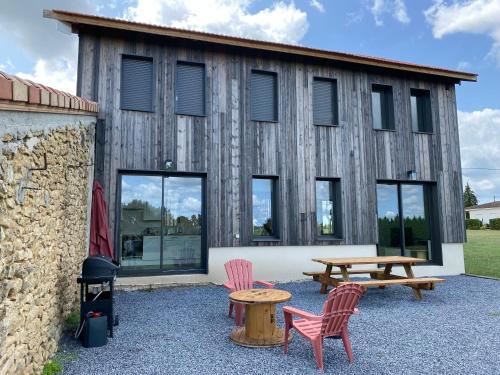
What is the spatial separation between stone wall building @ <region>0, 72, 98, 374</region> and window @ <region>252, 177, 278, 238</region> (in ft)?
14.7

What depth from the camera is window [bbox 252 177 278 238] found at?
8906 millimetres

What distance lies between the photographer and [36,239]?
340 centimetres

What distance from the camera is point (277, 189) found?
906 cm

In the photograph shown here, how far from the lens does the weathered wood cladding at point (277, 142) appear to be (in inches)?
320

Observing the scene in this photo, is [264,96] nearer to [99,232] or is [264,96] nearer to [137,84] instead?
[137,84]

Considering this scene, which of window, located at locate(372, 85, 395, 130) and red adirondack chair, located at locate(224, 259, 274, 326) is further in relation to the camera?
Result: window, located at locate(372, 85, 395, 130)

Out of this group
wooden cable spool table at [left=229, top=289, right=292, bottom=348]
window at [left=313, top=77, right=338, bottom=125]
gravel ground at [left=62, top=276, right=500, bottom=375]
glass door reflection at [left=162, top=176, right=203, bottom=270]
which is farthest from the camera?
window at [left=313, top=77, right=338, bottom=125]

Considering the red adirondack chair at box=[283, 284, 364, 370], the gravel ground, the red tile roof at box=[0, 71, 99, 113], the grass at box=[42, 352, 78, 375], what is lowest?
the gravel ground

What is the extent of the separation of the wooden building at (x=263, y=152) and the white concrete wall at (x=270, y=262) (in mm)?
34

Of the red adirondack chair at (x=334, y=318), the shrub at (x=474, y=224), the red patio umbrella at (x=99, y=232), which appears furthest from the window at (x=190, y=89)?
the shrub at (x=474, y=224)

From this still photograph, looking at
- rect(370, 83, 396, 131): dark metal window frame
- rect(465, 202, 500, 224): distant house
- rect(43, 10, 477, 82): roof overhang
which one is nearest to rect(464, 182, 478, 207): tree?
rect(465, 202, 500, 224): distant house

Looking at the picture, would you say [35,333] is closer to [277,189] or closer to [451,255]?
[277,189]

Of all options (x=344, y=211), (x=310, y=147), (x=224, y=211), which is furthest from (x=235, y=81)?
(x=344, y=211)

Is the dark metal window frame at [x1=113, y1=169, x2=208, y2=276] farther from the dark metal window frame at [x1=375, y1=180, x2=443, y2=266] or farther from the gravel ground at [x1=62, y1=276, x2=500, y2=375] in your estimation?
the dark metal window frame at [x1=375, y1=180, x2=443, y2=266]
